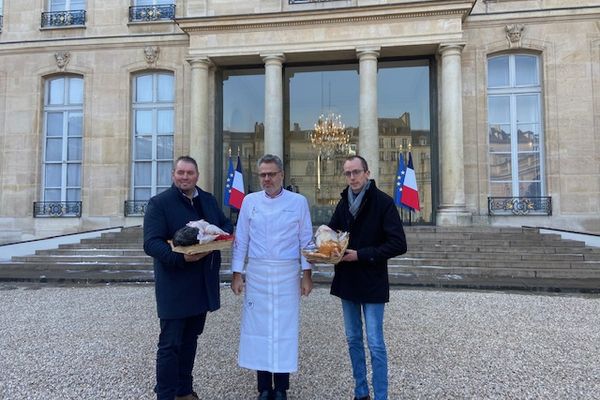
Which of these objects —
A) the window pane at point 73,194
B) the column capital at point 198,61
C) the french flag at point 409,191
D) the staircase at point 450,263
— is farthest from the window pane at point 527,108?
the window pane at point 73,194

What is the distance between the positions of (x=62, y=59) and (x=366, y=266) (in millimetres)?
15063

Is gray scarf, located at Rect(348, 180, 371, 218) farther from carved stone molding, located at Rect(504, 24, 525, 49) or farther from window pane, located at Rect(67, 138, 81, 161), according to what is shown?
window pane, located at Rect(67, 138, 81, 161)

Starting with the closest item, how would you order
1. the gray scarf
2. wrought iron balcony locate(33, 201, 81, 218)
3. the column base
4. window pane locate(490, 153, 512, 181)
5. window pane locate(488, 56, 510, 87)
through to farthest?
the gray scarf, the column base, window pane locate(490, 153, 512, 181), window pane locate(488, 56, 510, 87), wrought iron balcony locate(33, 201, 81, 218)

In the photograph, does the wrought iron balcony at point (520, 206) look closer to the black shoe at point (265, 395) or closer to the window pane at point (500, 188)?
the window pane at point (500, 188)

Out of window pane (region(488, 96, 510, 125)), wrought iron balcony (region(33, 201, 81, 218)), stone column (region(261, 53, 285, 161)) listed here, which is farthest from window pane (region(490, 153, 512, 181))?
wrought iron balcony (region(33, 201, 81, 218))

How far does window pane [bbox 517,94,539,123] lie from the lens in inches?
517

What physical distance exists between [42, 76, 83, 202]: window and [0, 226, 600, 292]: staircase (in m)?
4.10

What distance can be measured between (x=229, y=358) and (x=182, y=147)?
11.0 meters

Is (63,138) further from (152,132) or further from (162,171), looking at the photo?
(162,171)

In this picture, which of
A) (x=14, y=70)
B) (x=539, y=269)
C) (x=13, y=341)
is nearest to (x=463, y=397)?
(x=13, y=341)

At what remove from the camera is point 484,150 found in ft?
42.2

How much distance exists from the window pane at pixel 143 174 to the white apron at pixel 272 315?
12269 mm

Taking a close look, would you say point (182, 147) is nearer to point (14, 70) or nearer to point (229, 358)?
point (14, 70)

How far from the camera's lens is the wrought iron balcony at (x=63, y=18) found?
14852 millimetres
